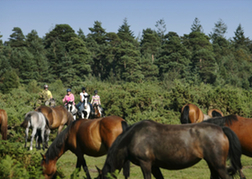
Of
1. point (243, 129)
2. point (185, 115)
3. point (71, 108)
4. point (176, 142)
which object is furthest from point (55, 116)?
point (176, 142)

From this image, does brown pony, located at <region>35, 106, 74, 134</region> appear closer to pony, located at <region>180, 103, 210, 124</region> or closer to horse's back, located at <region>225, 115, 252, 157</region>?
pony, located at <region>180, 103, 210, 124</region>

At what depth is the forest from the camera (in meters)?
21.7

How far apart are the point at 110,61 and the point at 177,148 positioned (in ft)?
188

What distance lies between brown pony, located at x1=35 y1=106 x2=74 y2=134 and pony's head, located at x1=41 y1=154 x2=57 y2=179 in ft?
22.5

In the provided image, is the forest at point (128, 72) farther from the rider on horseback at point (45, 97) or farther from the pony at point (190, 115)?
the pony at point (190, 115)

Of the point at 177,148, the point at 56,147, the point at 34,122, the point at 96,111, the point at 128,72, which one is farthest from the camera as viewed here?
the point at 128,72

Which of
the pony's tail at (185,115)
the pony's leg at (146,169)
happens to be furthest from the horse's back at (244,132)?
the pony's tail at (185,115)

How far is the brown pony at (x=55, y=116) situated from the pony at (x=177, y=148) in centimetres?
852

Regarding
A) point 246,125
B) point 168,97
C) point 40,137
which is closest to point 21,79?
point 168,97

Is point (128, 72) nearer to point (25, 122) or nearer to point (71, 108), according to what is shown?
point (71, 108)

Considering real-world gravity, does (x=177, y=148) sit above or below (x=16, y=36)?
below

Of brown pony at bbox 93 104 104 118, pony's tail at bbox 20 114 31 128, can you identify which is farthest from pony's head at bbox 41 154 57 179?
brown pony at bbox 93 104 104 118

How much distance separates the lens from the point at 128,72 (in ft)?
187

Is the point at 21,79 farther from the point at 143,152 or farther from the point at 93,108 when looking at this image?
the point at 143,152
